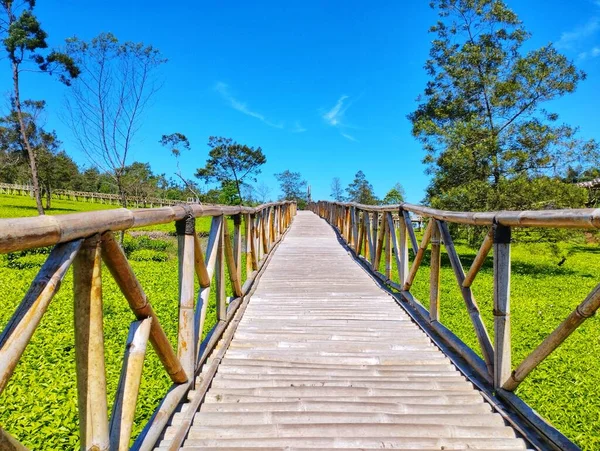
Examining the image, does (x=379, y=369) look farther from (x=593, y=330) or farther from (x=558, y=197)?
(x=558, y=197)

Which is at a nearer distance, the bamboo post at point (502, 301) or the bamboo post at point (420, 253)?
the bamboo post at point (502, 301)

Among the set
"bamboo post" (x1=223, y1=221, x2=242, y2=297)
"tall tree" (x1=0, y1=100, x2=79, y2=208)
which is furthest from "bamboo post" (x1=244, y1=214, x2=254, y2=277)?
"tall tree" (x1=0, y1=100, x2=79, y2=208)

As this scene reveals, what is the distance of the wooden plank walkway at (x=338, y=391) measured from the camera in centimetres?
178

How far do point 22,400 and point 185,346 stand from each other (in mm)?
2108

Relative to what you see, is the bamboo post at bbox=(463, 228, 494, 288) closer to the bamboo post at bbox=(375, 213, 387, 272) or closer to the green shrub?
the bamboo post at bbox=(375, 213, 387, 272)

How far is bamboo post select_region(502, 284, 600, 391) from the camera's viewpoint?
153cm

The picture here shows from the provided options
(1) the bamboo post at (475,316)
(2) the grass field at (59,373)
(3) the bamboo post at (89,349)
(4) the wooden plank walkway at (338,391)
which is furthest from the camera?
(2) the grass field at (59,373)

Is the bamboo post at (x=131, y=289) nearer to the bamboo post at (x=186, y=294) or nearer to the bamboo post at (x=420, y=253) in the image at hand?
the bamboo post at (x=186, y=294)

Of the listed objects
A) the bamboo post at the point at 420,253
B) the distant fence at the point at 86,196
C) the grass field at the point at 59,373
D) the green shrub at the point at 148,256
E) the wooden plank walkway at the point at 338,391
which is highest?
the distant fence at the point at 86,196

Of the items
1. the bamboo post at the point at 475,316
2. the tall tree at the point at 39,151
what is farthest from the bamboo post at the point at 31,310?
the tall tree at the point at 39,151

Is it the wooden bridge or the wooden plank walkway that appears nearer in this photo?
the wooden bridge

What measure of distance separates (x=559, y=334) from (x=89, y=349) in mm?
1920

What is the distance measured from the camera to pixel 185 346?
7.32ft

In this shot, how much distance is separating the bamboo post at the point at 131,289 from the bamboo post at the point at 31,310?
264 mm
